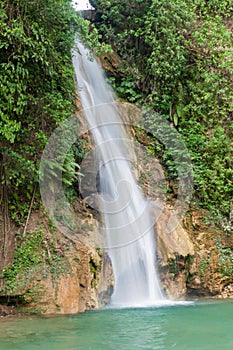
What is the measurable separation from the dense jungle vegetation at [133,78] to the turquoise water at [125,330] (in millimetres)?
1873

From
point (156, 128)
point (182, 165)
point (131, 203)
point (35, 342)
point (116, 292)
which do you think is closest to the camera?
point (35, 342)

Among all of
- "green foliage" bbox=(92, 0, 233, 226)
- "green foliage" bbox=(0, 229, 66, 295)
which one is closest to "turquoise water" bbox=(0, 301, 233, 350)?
"green foliage" bbox=(0, 229, 66, 295)

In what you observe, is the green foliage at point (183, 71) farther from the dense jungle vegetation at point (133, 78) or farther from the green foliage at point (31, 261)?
the green foliage at point (31, 261)

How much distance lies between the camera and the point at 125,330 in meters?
5.42

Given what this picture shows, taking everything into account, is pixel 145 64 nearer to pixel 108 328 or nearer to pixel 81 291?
pixel 81 291

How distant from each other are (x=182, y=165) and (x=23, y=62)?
4.86 metres

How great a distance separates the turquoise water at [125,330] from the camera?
4641 millimetres

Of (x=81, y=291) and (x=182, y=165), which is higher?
(x=182, y=165)

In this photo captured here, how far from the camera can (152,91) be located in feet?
38.0

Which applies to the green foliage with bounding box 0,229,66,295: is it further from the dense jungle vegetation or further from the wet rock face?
the wet rock face

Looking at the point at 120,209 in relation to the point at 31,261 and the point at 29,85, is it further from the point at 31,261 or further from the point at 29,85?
the point at 29,85

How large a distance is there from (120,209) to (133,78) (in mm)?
4676

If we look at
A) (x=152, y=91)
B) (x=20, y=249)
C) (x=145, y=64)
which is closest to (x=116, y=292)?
(x=20, y=249)

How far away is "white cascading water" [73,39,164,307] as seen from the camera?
7895mm
